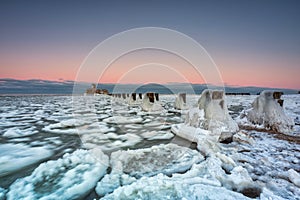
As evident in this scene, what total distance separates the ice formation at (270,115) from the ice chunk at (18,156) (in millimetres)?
6167

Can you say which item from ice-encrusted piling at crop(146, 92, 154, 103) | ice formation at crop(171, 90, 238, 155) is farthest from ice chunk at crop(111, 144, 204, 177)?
ice-encrusted piling at crop(146, 92, 154, 103)

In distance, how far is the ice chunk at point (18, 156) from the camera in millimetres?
2688

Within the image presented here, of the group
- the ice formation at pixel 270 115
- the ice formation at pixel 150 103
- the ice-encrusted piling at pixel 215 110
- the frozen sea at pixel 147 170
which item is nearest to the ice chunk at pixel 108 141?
the frozen sea at pixel 147 170

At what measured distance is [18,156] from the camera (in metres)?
3.13

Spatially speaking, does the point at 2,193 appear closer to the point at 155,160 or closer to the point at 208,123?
the point at 155,160

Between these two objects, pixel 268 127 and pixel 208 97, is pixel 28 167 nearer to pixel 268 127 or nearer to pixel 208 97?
pixel 208 97

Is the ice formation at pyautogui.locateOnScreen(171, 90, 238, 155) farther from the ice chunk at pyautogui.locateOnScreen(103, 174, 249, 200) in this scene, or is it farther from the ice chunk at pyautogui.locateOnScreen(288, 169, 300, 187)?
the ice chunk at pyautogui.locateOnScreen(103, 174, 249, 200)

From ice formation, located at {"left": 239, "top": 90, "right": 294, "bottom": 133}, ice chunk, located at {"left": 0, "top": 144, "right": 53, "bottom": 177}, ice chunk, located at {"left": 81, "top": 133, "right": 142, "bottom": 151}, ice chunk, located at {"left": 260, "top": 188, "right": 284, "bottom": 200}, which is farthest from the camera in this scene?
ice formation, located at {"left": 239, "top": 90, "right": 294, "bottom": 133}

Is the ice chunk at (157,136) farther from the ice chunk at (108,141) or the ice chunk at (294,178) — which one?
the ice chunk at (294,178)

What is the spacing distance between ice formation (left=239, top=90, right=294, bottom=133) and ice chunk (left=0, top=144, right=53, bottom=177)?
6.17 meters

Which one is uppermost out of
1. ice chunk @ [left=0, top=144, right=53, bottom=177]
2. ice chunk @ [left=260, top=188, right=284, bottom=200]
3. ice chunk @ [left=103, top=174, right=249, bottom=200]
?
ice chunk @ [left=260, top=188, right=284, bottom=200]

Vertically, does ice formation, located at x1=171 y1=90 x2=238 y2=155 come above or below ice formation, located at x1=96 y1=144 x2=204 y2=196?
above

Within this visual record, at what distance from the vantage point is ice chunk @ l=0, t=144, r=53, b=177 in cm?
269

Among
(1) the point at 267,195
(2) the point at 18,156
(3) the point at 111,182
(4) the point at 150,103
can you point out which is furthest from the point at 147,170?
(4) the point at 150,103
